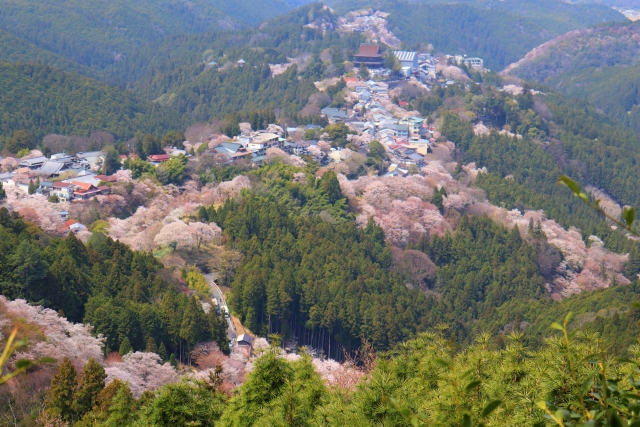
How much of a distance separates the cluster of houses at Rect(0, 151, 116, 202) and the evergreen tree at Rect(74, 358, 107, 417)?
2214 centimetres

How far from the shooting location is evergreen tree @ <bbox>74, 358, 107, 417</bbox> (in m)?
16.8

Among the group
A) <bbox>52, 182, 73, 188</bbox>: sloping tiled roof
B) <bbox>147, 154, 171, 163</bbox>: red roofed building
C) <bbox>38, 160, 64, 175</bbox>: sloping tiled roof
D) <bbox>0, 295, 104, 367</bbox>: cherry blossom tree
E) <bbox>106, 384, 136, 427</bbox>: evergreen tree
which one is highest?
<bbox>106, 384, 136, 427</bbox>: evergreen tree

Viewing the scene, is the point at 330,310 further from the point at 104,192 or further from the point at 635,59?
the point at 635,59

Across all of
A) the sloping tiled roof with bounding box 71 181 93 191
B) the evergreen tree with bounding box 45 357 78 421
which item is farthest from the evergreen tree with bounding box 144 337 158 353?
the sloping tiled roof with bounding box 71 181 93 191

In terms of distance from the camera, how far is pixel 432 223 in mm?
45188

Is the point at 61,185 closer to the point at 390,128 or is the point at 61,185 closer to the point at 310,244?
the point at 310,244

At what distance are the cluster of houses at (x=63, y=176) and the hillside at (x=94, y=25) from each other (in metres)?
55.9

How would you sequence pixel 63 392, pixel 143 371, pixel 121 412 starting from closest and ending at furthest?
1. pixel 121 412
2. pixel 63 392
3. pixel 143 371

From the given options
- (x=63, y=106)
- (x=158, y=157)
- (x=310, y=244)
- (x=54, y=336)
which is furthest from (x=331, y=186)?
(x=63, y=106)

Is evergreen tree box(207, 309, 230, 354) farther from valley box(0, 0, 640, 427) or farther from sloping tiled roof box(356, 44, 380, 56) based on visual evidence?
sloping tiled roof box(356, 44, 380, 56)

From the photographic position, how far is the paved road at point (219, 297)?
28.6m

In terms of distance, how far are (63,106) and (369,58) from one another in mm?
31724

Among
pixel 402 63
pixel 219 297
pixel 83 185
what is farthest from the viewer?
pixel 402 63

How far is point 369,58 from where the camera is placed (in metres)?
77.8
